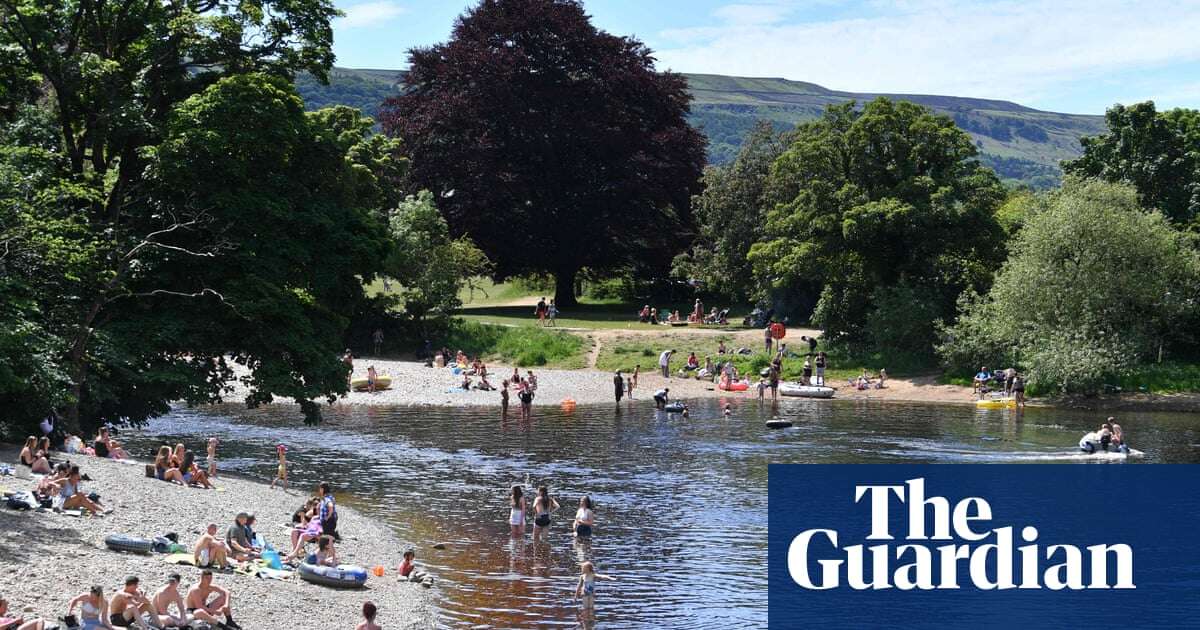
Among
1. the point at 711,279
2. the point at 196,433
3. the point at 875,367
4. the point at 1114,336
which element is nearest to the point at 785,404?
the point at 875,367

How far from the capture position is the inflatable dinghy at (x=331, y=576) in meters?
29.0

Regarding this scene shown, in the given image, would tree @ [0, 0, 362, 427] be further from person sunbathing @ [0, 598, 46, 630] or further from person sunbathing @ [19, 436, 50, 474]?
person sunbathing @ [0, 598, 46, 630]

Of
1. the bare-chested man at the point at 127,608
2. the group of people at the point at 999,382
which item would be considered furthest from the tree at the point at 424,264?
the bare-chested man at the point at 127,608

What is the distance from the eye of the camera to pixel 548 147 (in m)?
90.4

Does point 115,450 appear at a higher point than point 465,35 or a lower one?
lower

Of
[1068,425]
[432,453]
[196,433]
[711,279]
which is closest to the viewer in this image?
[432,453]

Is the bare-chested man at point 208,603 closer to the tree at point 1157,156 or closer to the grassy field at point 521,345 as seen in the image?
the grassy field at point 521,345

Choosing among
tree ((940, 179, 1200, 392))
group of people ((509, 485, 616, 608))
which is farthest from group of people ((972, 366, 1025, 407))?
group of people ((509, 485, 616, 608))

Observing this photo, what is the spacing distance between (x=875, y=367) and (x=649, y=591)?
146 ft

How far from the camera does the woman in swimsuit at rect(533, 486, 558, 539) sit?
119 ft

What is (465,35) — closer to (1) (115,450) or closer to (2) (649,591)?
(1) (115,450)

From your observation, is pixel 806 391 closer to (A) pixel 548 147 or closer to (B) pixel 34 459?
(A) pixel 548 147

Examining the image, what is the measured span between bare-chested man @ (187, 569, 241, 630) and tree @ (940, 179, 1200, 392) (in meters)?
47.7

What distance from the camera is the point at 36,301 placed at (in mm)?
38562
